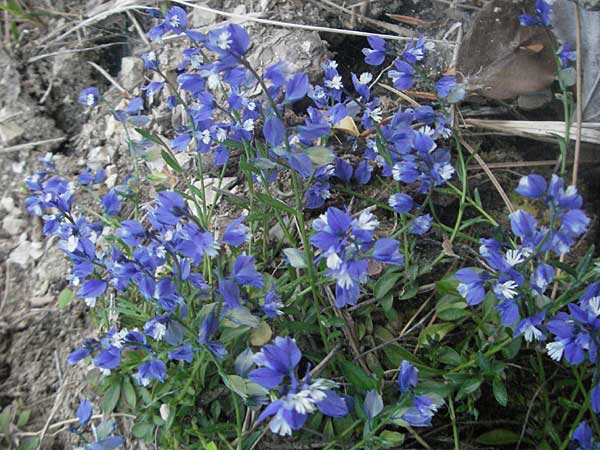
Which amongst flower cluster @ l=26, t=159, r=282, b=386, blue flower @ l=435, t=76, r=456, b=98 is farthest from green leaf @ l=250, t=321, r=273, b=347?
blue flower @ l=435, t=76, r=456, b=98

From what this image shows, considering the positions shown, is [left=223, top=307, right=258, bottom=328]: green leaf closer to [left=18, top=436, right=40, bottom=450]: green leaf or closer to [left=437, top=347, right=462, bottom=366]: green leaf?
[left=437, top=347, right=462, bottom=366]: green leaf

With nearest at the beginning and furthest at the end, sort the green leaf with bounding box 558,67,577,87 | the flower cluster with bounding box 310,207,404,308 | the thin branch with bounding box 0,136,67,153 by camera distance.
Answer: the flower cluster with bounding box 310,207,404,308
the green leaf with bounding box 558,67,577,87
the thin branch with bounding box 0,136,67,153

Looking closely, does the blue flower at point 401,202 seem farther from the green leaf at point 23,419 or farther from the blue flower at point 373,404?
the green leaf at point 23,419

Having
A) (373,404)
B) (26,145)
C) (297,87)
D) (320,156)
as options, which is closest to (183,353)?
(373,404)

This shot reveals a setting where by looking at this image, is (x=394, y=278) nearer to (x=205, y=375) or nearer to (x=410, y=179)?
(x=410, y=179)

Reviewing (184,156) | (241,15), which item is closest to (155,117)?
(184,156)

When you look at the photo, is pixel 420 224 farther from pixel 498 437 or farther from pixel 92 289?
pixel 92 289
